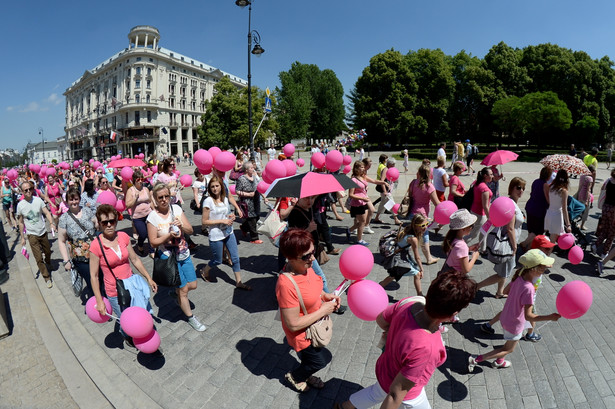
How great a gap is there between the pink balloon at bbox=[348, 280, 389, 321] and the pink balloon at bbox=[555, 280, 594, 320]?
170 centimetres

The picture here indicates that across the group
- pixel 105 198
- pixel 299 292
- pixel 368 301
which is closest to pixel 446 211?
pixel 368 301

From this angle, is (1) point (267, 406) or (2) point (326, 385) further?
(2) point (326, 385)

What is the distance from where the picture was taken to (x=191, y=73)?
243 feet

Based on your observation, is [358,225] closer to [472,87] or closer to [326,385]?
[326,385]

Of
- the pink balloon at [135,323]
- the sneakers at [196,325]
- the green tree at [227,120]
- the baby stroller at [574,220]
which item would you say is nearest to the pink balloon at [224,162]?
the sneakers at [196,325]

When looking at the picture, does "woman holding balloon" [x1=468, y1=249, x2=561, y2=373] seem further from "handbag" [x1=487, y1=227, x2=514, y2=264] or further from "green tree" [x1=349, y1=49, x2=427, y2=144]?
"green tree" [x1=349, y1=49, x2=427, y2=144]

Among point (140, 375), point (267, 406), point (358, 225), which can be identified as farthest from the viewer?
point (358, 225)

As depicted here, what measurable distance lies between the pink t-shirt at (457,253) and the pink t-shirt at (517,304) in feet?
2.28

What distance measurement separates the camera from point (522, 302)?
315cm

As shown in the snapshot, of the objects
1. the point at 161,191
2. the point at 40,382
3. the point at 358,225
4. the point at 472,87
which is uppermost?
the point at 472,87

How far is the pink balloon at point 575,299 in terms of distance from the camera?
278 cm

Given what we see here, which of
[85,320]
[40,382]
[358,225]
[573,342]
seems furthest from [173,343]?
[573,342]

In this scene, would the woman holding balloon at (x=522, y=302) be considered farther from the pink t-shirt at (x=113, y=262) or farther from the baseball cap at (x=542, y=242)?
the pink t-shirt at (x=113, y=262)

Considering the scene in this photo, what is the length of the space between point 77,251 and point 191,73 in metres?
79.7
